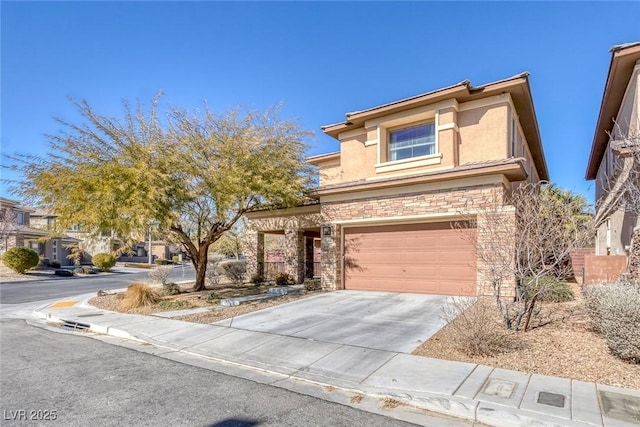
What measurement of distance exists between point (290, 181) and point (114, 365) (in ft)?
27.1

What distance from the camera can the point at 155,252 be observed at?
60781 mm

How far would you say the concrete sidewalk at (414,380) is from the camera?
427cm

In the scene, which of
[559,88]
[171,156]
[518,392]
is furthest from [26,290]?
[559,88]

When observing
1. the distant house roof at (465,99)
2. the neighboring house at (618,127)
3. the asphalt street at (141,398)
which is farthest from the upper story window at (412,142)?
the asphalt street at (141,398)

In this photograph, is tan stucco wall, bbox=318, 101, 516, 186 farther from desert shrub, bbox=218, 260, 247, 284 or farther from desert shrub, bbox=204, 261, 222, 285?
desert shrub, bbox=204, 261, 222, 285

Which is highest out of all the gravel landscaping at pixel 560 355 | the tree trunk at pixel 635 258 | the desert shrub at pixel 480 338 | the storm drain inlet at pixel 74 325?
the tree trunk at pixel 635 258

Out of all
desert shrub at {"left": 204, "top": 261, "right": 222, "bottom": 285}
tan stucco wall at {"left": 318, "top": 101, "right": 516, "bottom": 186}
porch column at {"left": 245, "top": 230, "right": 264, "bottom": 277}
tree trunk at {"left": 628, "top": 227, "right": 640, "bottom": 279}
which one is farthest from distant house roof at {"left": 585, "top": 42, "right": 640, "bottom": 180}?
desert shrub at {"left": 204, "top": 261, "right": 222, "bottom": 285}

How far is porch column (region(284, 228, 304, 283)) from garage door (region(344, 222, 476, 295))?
11.3 ft

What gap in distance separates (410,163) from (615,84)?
678 centimetres

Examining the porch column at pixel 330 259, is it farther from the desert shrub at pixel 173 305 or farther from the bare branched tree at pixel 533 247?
the bare branched tree at pixel 533 247

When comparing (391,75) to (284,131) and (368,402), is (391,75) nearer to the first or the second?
(284,131)

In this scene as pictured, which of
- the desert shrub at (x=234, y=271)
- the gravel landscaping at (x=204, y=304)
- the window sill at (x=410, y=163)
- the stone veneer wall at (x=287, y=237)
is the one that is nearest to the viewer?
the gravel landscaping at (x=204, y=304)

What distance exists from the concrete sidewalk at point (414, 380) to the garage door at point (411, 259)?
6364 mm

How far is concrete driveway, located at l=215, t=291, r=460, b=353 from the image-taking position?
24.9ft
